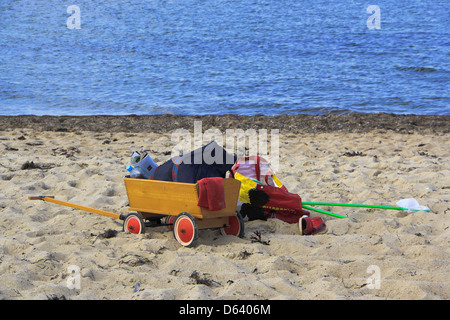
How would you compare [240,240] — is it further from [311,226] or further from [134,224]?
[134,224]

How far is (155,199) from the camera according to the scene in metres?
4.03

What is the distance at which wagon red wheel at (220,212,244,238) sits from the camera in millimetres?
4027

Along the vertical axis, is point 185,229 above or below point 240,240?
above

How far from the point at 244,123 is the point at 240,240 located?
6.04 m

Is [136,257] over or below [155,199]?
below

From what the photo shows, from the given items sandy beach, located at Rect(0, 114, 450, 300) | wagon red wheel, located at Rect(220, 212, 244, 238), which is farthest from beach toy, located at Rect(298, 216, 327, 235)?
wagon red wheel, located at Rect(220, 212, 244, 238)

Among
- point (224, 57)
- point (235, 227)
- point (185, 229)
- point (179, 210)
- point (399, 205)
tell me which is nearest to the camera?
point (185, 229)

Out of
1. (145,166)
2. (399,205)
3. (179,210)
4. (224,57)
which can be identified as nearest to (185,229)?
(179,210)

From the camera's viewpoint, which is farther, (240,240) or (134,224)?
(134,224)

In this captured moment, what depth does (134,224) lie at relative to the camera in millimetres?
4133

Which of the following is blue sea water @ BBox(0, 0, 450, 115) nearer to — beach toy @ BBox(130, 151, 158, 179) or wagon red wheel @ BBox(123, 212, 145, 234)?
beach toy @ BBox(130, 151, 158, 179)
